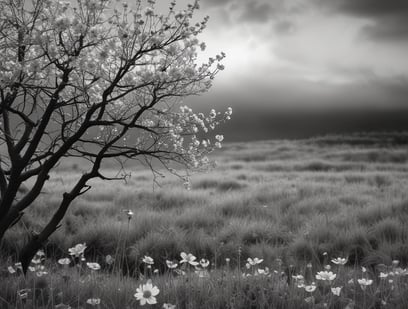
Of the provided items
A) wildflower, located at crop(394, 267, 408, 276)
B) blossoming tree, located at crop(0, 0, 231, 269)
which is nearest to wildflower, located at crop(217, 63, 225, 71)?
blossoming tree, located at crop(0, 0, 231, 269)

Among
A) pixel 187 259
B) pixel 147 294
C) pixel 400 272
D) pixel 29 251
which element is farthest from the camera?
pixel 29 251

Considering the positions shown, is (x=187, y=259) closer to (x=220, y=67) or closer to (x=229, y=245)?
(x=220, y=67)

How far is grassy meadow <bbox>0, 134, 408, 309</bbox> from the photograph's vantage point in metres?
4.16

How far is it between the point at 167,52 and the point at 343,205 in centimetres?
693

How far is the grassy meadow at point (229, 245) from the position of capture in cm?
416

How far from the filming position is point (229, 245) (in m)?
7.53

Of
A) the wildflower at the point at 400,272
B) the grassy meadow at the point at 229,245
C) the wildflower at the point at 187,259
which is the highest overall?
the wildflower at the point at 187,259

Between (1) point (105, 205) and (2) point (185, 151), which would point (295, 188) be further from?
(2) point (185, 151)

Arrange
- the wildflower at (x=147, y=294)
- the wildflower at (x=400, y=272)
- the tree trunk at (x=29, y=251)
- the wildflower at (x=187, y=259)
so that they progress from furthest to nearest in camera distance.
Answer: the tree trunk at (x=29, y=251) < the wildflower at (x=400, y=272) < the wildflower at (x=187, y=259) < the wildflower at (x=147, y=294)

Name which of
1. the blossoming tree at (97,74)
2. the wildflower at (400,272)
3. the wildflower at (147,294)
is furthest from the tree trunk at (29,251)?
the wildflower at (400,272)

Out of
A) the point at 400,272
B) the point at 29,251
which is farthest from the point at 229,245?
the point at 400,272

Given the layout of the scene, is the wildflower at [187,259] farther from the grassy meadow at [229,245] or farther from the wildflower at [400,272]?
the wildflower at [400,272]

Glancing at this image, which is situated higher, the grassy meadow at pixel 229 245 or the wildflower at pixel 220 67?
the wildflower at pixel 220 67

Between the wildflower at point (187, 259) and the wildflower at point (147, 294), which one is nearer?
the wildflower at point (147, 294)
